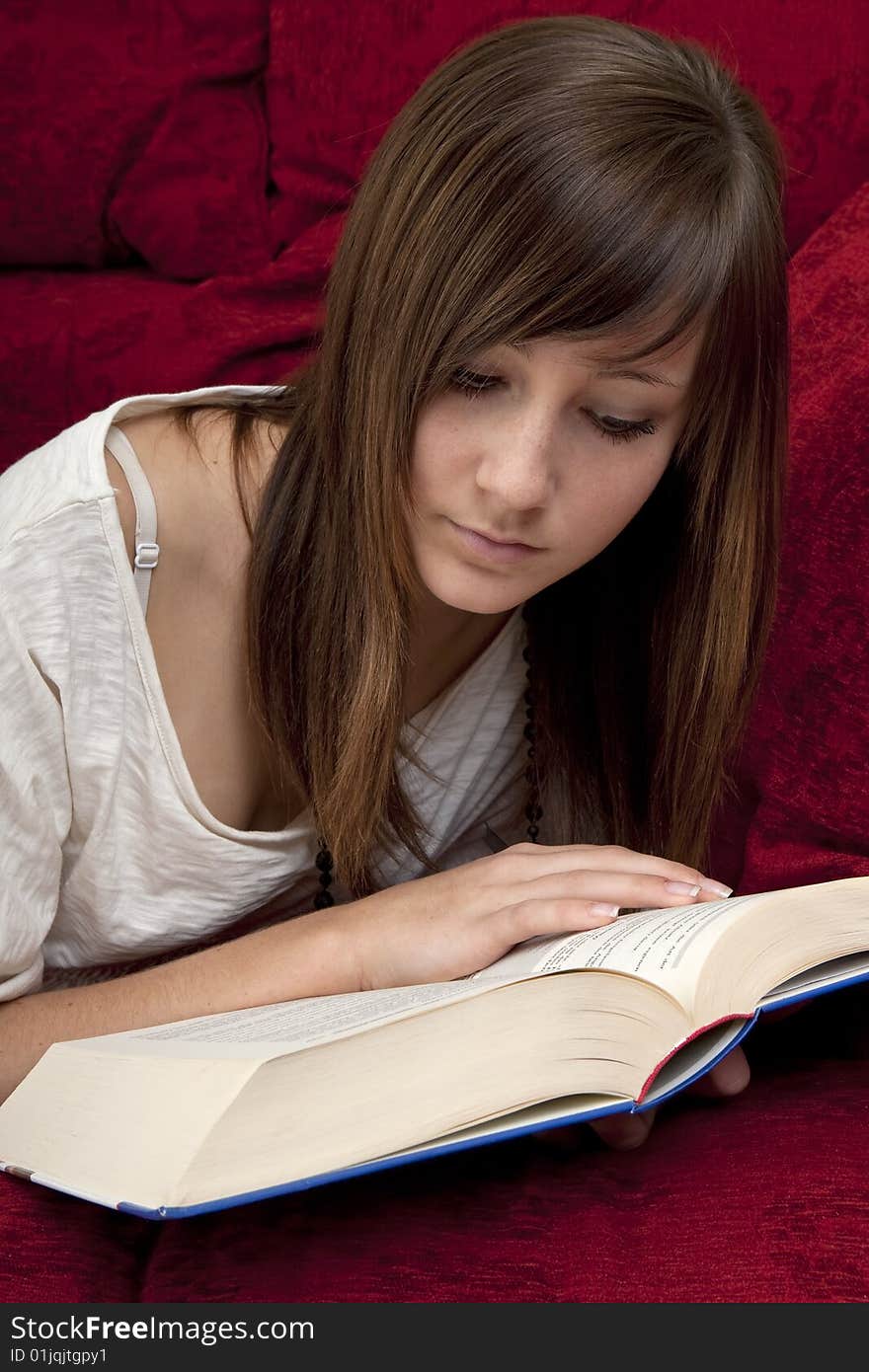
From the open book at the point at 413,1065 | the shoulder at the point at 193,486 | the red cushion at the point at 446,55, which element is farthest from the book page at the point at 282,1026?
the red cushion at the point at 446,55

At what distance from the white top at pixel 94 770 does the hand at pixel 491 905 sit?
0.20 meters

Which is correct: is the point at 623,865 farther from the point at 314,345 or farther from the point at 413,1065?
the point at 314,345

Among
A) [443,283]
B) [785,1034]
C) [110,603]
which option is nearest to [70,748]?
[110,603]

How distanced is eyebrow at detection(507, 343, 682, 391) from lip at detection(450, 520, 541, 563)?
12 centimetres

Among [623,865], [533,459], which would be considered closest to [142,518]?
[533,459]

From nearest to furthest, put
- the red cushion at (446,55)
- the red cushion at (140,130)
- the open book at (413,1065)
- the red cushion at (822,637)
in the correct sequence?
the open book at (413,1065) < the red cushion at (822,637) < the red cushion at (446,55) < the red cushion at (140,130)

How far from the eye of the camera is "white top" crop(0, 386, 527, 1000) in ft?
3.07

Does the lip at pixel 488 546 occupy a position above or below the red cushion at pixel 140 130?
below

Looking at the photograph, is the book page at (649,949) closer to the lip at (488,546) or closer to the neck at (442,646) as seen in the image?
the lip at (488,546)

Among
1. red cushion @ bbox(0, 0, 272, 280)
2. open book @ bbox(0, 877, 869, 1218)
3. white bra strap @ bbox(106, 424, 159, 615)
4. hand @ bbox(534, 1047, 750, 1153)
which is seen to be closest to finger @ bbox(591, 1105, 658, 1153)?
hand @ bbox(534, 1047, 750, 1153)

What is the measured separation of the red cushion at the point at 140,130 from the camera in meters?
1.58

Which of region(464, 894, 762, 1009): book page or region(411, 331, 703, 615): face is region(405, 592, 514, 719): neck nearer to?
region(411, 331, 703, 615): face

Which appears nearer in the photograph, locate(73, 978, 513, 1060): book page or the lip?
locate(73, 978, 513, 1060): book page

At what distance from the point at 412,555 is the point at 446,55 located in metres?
0.71
